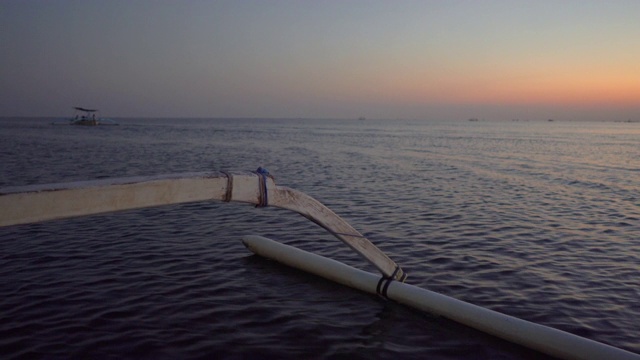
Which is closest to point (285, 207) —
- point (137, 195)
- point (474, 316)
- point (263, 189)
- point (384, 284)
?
point (263, 189)

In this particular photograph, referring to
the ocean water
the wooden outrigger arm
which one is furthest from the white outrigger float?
the ocean water

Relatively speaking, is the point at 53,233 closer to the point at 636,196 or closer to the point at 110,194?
the point at 110,194

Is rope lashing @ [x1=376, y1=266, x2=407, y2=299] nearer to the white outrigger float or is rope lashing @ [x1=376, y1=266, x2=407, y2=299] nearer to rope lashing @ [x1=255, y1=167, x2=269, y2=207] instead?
the white outrigger float

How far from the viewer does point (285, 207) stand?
5.80 metres

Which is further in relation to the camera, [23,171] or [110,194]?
[23,171]

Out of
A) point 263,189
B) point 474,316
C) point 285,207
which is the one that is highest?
point 263,189

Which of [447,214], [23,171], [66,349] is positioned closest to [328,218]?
[66,349]

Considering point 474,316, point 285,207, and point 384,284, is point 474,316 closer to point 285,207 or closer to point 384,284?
point 384,284

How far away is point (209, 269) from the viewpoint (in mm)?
9508

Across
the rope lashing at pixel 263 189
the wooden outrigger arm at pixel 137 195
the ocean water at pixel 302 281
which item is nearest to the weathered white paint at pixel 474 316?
the ocean water at pixel 302 281

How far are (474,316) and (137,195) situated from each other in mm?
4876

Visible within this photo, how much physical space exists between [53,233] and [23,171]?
53.9 feet

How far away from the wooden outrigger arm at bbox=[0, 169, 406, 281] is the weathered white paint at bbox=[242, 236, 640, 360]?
83.0 inches

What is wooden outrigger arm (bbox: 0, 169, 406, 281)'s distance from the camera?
367cm
